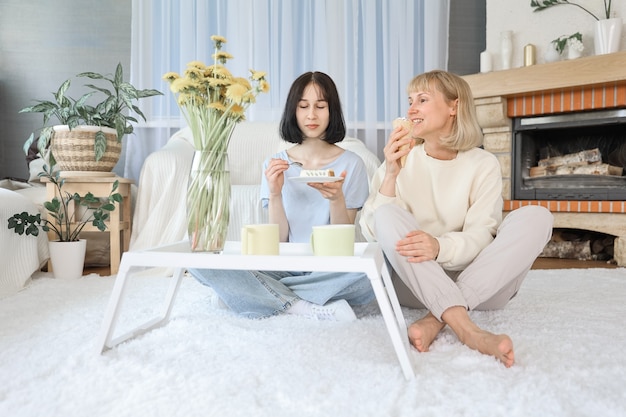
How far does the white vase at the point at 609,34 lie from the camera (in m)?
2.94

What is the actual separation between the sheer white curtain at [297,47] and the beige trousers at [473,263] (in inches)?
96.7

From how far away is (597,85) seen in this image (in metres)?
2.99

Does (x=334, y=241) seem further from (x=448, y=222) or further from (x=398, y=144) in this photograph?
(x=448, y=222)

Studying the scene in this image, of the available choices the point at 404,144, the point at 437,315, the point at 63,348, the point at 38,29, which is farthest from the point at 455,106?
the point at 38,29

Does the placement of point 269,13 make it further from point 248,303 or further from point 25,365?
point 25,365

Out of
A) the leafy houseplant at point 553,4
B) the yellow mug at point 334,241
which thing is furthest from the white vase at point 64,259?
the leafy houseplant at point 553,4

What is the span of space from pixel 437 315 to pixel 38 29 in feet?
10.8

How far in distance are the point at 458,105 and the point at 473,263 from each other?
449 mm

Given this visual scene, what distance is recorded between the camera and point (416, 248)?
1259 millimetres

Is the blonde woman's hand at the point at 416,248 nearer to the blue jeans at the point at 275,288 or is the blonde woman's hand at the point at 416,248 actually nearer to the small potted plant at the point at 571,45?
the blue jeans at the point at 275,288

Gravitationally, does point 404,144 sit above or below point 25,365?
above

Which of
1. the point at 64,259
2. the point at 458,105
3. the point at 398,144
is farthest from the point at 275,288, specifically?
the point at 64,259

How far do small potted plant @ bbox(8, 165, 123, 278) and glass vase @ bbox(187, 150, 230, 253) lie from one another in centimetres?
134

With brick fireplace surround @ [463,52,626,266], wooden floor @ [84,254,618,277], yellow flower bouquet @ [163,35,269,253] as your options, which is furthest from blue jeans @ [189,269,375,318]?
brick fireplace surround @ [463,52,626,266]
